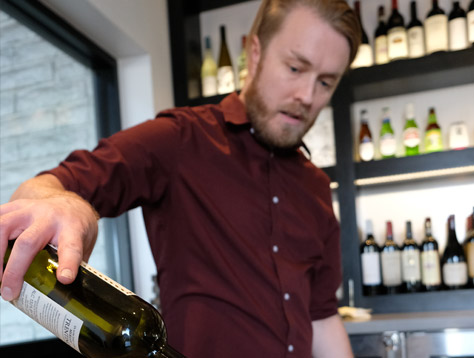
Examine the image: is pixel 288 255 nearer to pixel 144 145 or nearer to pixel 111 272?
pixel 144 145

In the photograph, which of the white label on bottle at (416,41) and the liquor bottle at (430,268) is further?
the white label on bottle at (416,41)

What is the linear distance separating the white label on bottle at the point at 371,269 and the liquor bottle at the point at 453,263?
0.28 metres

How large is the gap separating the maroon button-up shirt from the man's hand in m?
0.32

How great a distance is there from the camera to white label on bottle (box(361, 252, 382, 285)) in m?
2.32

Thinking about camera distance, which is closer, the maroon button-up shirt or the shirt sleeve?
the shirt sleeve

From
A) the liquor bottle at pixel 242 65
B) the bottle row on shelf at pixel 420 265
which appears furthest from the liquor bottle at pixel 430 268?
the liquor bottle at pixel 242 65

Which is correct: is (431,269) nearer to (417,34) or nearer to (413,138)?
(413,138)

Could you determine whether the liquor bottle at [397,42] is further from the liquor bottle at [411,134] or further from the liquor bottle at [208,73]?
the liquor bottle at [208,73]

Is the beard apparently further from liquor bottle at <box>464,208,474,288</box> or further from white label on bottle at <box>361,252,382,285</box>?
liquor bottle at <box>464,208,474,288</box>

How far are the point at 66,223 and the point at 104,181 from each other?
30 centimetres

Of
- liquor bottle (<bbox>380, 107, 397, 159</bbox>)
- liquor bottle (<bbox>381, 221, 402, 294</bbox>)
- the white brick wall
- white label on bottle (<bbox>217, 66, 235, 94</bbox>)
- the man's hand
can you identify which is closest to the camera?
the man's hand

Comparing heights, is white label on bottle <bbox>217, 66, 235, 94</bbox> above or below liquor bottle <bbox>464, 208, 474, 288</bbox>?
above

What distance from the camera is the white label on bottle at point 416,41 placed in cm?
241

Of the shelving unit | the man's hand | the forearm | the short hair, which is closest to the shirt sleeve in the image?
the man's hand
